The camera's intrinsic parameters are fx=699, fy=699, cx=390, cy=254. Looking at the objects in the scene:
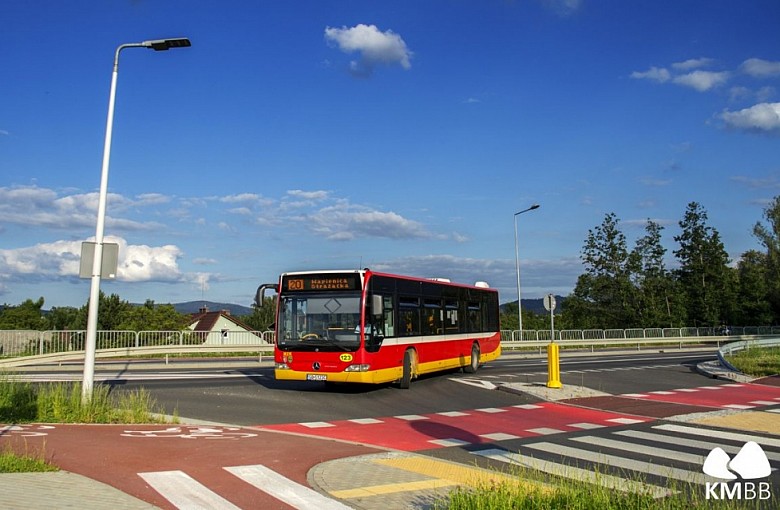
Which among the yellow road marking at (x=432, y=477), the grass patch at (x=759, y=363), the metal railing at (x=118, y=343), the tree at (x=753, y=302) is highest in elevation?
the tree at (x=753, y=302)

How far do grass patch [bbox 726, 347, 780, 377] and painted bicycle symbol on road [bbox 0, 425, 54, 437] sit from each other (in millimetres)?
20761

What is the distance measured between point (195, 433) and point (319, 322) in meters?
5.93

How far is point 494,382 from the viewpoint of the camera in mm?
19781

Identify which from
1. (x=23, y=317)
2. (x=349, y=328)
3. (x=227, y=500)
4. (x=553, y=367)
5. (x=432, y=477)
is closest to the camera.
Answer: (x=227, y=500)

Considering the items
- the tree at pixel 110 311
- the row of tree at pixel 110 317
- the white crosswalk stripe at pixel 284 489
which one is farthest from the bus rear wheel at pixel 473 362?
the tree at pixel 110 311

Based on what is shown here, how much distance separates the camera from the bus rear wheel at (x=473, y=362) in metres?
22.8

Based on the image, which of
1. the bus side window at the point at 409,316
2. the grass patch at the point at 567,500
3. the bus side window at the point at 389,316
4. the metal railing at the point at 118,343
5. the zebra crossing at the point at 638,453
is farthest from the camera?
the metal railing at the point at 118,343

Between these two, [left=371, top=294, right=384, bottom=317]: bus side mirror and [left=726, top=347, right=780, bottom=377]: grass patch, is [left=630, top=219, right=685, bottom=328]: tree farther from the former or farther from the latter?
[left=371, top=294, right=384, bottom=317]: bus side mirror

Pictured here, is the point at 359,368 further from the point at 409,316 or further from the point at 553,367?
the point at 553,367

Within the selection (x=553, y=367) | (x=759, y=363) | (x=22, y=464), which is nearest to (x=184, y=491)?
(x=22, y=464)

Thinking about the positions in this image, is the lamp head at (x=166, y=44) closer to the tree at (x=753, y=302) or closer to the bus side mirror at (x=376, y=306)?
the bus side mirror at (x=376, y=306)

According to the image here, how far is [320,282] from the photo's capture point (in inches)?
652

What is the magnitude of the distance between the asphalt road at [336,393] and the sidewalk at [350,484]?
13.1 ft

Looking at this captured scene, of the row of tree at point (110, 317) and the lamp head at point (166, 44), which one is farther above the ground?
the lamp head at point (166, 44)
